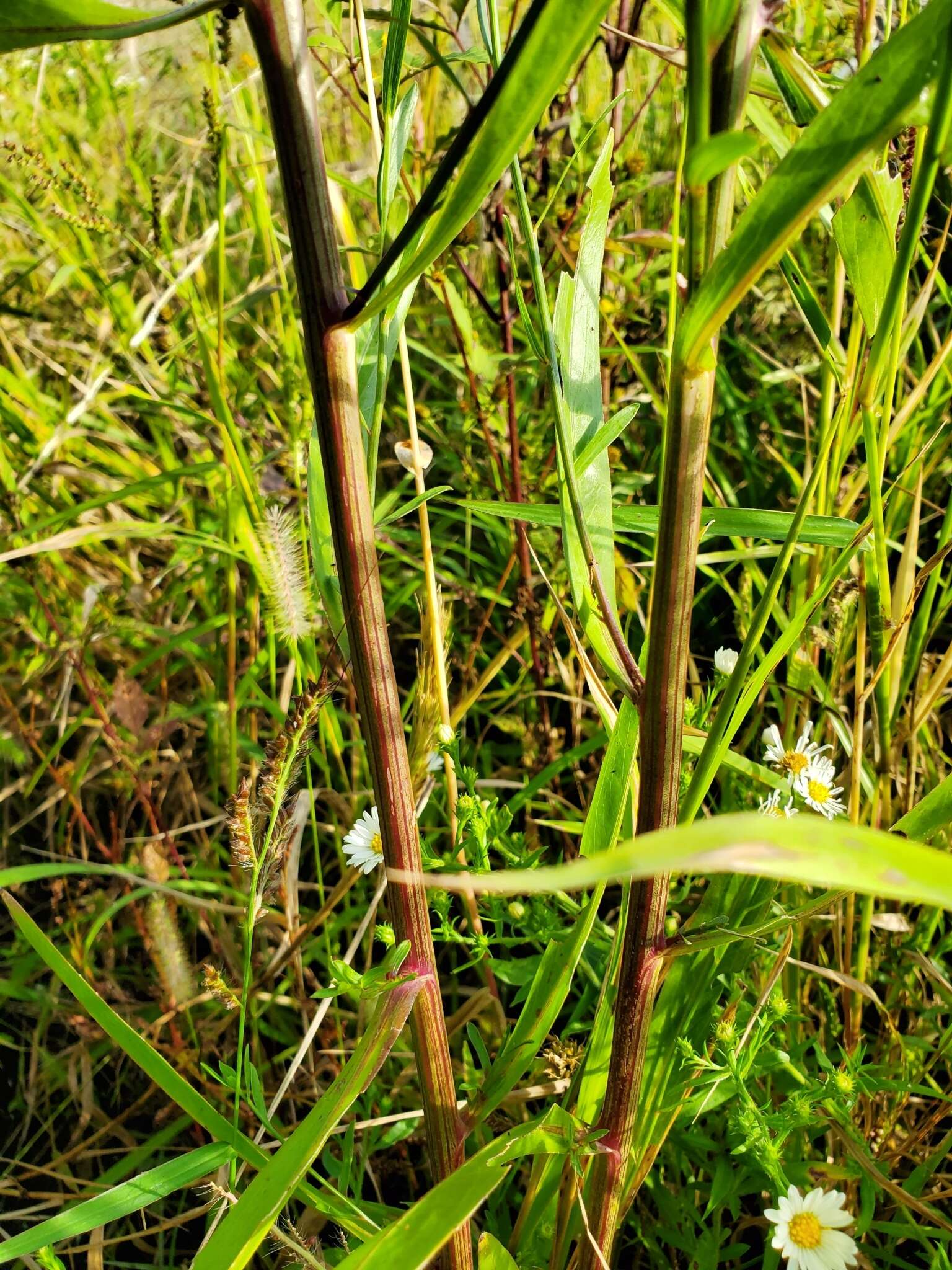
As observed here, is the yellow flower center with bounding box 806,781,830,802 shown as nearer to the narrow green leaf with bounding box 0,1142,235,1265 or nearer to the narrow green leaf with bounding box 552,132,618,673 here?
the narrow green leaf with bounding box 552,132,618,673

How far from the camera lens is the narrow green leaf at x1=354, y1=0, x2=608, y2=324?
→ 379 millimetres

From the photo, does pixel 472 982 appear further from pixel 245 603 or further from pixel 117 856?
pixel 245 603

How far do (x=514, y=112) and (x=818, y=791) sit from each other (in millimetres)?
661

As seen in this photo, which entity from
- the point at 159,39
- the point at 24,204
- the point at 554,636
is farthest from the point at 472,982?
the point at 159,39

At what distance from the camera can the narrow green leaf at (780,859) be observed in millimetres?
286

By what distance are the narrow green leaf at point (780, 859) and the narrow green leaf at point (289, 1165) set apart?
25 cm

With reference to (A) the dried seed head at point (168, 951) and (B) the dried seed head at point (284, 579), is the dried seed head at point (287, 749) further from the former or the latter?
(A) the dried seed head at point (168, 951)

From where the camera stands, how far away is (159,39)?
2.40 metres

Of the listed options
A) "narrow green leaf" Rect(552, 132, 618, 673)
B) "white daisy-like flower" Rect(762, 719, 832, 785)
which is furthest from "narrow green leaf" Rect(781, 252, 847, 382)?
"white daisy-like flower" Rect(762, 719, 832, 785)

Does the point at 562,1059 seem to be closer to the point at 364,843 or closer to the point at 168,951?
the point at 364,843

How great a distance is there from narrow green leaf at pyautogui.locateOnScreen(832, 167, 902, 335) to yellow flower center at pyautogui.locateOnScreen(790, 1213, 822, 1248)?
0.64 meters

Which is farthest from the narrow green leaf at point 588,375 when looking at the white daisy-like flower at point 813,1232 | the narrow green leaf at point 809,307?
the white daisy-like flower at point 813,1232

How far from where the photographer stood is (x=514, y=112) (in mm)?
417

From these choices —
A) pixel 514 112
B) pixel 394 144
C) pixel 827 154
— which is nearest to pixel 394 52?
pixel 394 144
